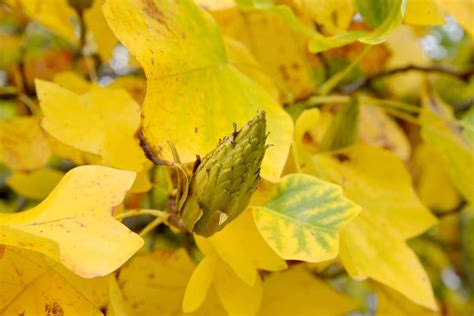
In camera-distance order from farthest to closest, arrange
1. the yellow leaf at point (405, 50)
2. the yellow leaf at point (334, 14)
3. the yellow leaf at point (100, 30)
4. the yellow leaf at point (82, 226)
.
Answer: the yellow leaf at point (405, 50)
the yellow leaf at point (100, 30)
the yellow leaf at point (334, 14)
the yellow leaf at point (82, 226)

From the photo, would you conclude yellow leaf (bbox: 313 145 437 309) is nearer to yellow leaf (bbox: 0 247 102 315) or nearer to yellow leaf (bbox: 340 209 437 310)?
yellow leaf (bbox: 340 209 437 310)

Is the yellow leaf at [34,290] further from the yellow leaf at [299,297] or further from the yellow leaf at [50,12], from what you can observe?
the yellow leaf at [50,12]

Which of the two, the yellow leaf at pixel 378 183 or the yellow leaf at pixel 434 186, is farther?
the yellow leaf at pixel 434 186

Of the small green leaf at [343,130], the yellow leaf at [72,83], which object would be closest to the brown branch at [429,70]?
the small green leaf at [343,130]

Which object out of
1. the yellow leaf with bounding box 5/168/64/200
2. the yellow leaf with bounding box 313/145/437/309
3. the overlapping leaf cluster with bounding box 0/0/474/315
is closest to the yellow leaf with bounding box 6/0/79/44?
the overlapping leaf cluster with bounding box 0/0/474/315

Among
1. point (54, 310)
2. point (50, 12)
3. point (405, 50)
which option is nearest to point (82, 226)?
point (54, 310)

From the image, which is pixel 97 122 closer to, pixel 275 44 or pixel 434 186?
pixel 275 44

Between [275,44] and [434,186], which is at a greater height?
[275,44]
